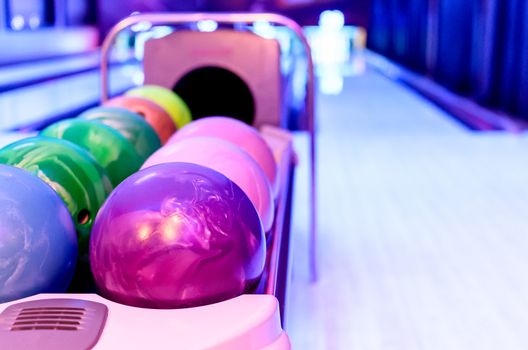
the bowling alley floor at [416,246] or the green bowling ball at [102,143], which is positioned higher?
the green bowling ball at [102,143]

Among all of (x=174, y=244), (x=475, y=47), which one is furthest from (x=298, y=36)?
(x=475, y=47)

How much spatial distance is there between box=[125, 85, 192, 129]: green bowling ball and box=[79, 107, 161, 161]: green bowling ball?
0.39 metres

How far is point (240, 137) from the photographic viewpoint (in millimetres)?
1752

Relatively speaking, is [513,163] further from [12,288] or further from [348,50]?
[348,50]

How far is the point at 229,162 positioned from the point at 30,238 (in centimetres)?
45

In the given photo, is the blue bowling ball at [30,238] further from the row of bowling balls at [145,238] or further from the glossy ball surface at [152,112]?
the glossy ball surface at [152,112]

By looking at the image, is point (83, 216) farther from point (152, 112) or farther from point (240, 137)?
point (152, 112)

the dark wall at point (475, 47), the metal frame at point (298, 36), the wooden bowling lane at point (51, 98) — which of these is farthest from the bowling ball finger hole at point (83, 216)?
the dark wall at point (475, 47)

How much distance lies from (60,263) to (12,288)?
0.33ft

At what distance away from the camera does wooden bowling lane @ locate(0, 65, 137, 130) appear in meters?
4.83

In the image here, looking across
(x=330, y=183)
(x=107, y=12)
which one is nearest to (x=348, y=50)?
(x=107, y=12)

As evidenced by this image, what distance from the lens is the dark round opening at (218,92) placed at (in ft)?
9.32

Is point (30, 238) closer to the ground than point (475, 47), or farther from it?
farther from it

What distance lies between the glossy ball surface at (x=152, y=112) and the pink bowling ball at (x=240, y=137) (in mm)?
371
